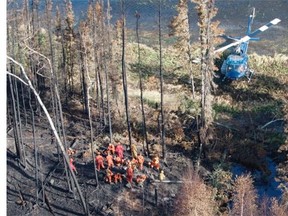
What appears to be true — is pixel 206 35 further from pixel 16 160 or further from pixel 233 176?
pixel 16 160

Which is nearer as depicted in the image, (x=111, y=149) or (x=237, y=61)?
(x=111, y=149)

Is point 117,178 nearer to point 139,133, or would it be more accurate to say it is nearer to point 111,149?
point 111,149

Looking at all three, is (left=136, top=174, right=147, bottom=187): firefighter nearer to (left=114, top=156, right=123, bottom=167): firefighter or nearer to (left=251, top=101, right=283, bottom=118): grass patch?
(left=114, top=156, right=123, bottom=167): firefighter

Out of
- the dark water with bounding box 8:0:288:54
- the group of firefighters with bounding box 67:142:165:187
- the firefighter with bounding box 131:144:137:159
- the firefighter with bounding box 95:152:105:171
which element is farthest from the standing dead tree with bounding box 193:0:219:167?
the dark water with bounding box 8:0:288:54

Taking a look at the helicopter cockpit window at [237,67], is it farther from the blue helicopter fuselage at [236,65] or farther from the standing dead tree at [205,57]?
the standing dead tree at [205,57]

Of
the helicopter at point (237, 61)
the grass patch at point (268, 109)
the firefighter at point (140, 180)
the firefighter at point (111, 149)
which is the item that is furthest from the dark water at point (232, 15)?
the firefighter at point (140, 180)

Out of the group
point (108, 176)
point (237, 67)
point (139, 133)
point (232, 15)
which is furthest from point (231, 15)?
point (108, 176)
